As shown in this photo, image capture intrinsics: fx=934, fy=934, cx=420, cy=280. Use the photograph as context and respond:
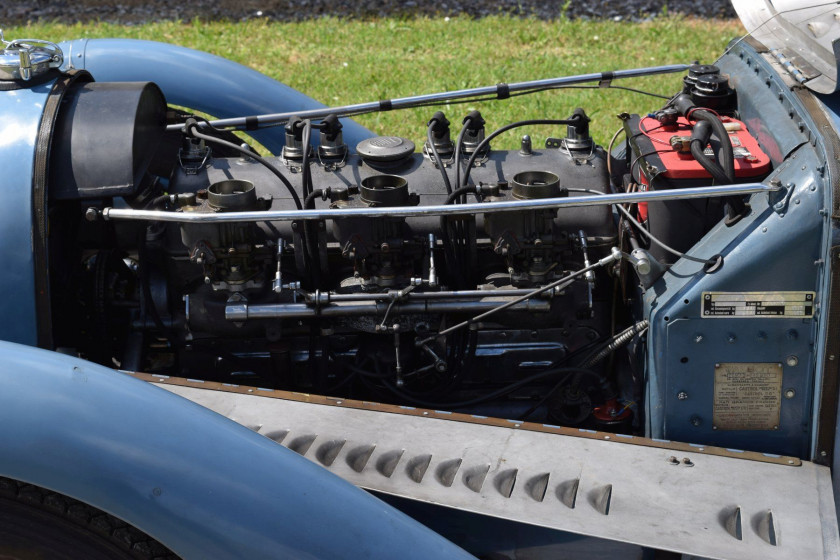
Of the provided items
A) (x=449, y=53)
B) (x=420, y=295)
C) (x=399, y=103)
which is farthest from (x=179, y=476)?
(x=449, y=53)

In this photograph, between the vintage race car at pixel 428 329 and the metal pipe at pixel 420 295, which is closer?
the vintage race car at pixel 428 329

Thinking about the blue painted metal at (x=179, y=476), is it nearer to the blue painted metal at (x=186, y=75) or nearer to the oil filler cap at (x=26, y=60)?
the oil filler cap at (x=26, y=60)

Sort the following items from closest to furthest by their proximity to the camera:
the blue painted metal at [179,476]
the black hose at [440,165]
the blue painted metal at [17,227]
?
the blue painted metal at [179,476], the blue painted metal at [17,227], the black hose at [440,165]

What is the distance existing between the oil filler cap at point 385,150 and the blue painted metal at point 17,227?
933mm

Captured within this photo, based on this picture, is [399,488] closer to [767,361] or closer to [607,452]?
[607,452]

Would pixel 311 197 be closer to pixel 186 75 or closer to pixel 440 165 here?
pixel 440 165

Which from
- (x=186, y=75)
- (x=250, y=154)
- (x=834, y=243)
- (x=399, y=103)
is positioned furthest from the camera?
(x=186, y=75)

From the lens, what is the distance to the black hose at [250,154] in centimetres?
267

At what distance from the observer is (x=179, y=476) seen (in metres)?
1.91

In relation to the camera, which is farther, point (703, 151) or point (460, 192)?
point (460, 192)

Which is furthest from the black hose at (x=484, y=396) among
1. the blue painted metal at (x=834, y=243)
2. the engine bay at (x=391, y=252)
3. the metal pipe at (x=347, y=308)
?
the blue painted metal at (x=834, y=243)

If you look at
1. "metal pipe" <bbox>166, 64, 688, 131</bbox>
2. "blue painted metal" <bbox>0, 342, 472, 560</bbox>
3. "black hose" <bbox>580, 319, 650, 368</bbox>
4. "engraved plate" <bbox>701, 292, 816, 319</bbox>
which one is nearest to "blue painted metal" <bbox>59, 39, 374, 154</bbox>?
"metal pipe" <bbox>166, 64, 688, 131</bbox>

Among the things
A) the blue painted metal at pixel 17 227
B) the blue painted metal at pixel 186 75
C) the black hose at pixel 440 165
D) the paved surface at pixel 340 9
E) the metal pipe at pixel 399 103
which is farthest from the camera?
the paved surface at pixel 340 9

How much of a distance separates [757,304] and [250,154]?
59.8 inches
